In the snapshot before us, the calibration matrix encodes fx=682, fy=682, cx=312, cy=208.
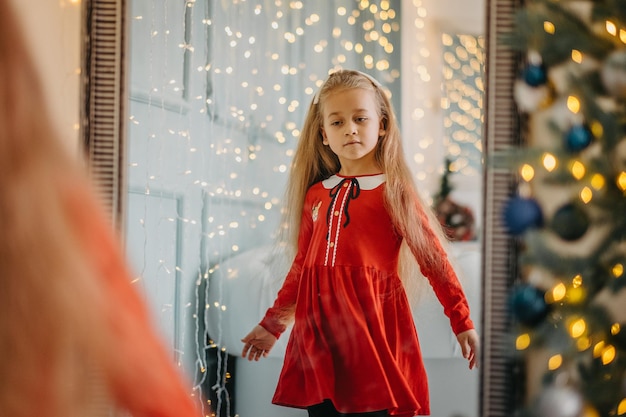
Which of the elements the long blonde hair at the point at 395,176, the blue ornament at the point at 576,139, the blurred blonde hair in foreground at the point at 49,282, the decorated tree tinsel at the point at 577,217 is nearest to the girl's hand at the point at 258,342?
the long blonde hair at the point at 395,176

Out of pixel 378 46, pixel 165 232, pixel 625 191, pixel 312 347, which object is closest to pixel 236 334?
pixel 312 347

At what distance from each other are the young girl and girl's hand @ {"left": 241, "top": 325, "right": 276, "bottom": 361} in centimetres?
6

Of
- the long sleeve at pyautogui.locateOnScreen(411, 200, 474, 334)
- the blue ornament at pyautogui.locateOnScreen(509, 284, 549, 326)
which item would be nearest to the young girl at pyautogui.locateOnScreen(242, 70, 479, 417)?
the long sleeve at pyautogui.locateOnScreen(411, 200, 474, 334)

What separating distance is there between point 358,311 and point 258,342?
25cm

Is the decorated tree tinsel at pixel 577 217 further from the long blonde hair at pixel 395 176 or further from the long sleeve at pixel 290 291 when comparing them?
the long sleeve at pixel 290 291

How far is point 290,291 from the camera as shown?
5.00 ft

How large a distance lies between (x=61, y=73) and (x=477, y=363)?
1.14 metres

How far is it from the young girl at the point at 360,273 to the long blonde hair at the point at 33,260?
3.01 feet

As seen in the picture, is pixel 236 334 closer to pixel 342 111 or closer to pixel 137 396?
pixel 342 111

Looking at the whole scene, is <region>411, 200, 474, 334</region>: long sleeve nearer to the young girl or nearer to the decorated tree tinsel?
the young girl

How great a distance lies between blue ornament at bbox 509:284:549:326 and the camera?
52.7 inches

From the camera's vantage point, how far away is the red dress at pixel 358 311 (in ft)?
4.83

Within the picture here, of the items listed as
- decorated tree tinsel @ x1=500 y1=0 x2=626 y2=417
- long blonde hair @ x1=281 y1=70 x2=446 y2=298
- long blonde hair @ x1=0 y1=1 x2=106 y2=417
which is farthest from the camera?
long blonde hair @ x1=281 y1=70 x2=446 y2=298

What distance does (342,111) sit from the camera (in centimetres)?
150
